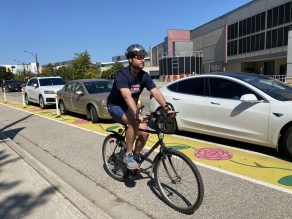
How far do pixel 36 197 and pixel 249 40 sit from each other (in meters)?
60.7

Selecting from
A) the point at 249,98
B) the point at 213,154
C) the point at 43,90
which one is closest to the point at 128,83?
the point at 249,98

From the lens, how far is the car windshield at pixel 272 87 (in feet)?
19.1

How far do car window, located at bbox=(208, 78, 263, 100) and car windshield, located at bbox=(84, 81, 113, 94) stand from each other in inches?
211

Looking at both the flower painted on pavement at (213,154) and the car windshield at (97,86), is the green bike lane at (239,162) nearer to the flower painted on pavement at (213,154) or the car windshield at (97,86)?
the flower painted on pavement at (213,154)

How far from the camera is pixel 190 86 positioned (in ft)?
24.6

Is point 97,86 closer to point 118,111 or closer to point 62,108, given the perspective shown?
point 62,108

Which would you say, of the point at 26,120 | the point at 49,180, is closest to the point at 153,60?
the point at 26,120

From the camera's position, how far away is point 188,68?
213 feet

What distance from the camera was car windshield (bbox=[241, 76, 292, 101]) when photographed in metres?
5.83

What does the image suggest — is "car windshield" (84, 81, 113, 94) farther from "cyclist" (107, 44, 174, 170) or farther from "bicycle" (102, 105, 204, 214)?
"bicycle" (102, 105, 204, 214)

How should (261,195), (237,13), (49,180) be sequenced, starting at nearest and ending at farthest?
(261,195), (49,180), (237,13)

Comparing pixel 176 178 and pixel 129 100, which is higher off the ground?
pixel 129 100

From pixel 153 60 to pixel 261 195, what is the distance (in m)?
114

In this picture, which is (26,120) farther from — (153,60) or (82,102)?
(153,60)
